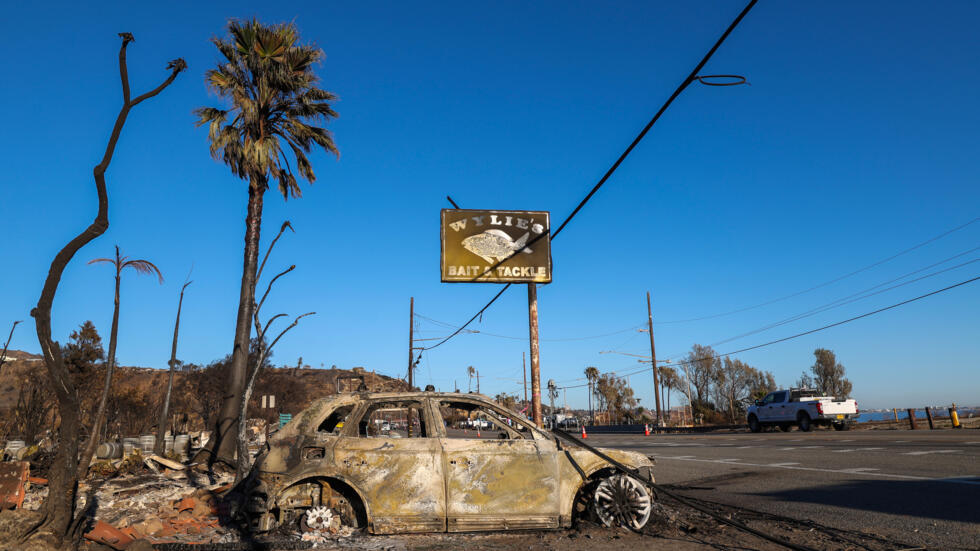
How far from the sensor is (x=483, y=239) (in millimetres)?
19734

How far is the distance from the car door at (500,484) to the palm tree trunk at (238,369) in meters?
10.6

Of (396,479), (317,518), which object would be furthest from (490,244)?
(317,518)

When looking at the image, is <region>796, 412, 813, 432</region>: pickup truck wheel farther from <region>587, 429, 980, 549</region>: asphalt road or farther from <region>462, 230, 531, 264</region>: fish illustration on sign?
<region>462, 230, 531, 264</region>: fish illustration on sign

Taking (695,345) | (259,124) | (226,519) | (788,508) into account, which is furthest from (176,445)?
(695,345)

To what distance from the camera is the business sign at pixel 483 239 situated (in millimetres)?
19484

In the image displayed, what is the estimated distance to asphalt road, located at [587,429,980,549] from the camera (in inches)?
252

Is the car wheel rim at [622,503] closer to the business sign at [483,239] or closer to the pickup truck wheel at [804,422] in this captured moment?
the business sign at [483,239]

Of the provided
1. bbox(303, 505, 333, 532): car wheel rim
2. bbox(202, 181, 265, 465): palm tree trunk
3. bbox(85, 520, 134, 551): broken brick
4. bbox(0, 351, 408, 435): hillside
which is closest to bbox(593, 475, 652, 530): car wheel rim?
bbox(303, 505, 333, 532): car wheel rim

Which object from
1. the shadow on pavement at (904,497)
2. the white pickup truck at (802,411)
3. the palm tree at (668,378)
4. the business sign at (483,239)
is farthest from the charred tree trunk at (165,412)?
the palm tree at (668,378)

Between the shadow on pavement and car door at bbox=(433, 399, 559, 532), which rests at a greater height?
car door at bbox=(433, 399, 559, 532)

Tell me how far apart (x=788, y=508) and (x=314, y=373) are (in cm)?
12840

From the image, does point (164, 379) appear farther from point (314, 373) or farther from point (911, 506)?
point (911, 506)

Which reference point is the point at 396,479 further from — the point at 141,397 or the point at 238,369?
the point at 141,397

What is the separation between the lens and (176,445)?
782 inches
